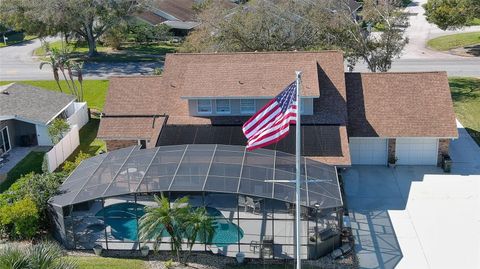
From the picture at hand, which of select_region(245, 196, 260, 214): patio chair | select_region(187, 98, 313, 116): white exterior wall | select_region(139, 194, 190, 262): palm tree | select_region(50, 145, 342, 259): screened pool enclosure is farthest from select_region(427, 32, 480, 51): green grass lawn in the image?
select_region(139, 194, 190, 262): palm tree

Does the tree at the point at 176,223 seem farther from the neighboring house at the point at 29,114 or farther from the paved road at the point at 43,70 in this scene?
the paved road at the point at 43,70

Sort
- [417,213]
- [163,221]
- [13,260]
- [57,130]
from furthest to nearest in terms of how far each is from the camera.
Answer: [57,130] < [417,213] < [163,221] < [13,260]

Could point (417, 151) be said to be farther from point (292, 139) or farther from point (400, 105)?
point (292, 139)

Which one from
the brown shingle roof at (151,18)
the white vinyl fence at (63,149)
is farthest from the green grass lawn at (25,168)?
the brown shingle roof at (151,18)

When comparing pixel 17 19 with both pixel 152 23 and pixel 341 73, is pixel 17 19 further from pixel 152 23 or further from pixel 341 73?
pixel 341 73

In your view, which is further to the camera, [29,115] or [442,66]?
[442,66]

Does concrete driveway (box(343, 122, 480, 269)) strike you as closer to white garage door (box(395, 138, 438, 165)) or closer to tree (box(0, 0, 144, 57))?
white garage door (box(395, 138, 438, 165))

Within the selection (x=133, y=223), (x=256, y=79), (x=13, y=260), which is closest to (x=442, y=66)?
(x=256, y=79)
